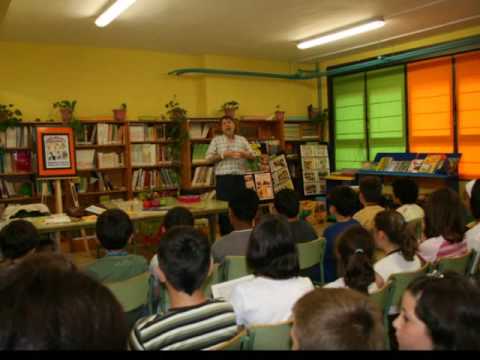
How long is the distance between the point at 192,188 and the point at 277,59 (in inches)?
121

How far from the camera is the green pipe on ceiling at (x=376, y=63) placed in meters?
6.99

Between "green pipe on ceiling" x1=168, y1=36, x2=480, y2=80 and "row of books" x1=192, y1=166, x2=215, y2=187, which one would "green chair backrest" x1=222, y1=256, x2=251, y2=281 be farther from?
"green pipe on ceiling" x1=168, y1=36, x2=480, y2=80

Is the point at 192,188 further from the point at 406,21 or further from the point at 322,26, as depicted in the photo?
the point at 406,21

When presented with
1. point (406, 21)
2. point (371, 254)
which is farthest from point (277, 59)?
point (371, 254)

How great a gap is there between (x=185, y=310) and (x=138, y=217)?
8.76 ft

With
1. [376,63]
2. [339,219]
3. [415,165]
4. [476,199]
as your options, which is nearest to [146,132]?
[376,63]

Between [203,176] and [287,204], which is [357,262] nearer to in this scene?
[287,204]

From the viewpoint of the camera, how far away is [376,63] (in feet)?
26.5

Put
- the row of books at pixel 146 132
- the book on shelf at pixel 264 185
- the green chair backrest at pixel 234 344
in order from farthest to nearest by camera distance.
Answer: the book on shelf at pixel 264 185 < the row of books at pixel 146 132 < the green chair backrest at pixel 234 344

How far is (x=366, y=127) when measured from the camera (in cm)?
861

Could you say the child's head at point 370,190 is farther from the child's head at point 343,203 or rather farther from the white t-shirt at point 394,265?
the white t-shirt at point 394,265

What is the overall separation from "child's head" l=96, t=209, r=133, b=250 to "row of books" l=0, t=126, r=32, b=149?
4241mm

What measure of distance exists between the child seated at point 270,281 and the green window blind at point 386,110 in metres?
6.19

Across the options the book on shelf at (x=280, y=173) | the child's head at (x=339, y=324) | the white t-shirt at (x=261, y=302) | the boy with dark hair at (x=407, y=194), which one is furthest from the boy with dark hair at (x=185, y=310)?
the book on shelf at (x=280, y=173)
